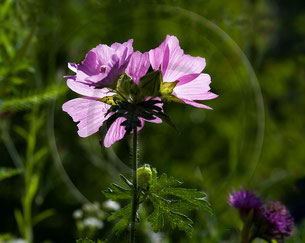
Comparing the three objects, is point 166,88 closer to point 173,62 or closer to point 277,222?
point 173,62

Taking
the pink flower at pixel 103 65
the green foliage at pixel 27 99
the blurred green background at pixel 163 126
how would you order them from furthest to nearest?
1. the blurred green background at pixel 163 126
2. the green foliage at pixel 27 99
3. the pink flower at pixel 103 65

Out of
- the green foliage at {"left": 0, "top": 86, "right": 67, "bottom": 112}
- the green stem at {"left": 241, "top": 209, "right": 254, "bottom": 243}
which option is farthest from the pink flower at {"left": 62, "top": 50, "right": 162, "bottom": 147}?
the green foliage at {"left": 0, "top": 86, "right": 67, "bottom": 112}

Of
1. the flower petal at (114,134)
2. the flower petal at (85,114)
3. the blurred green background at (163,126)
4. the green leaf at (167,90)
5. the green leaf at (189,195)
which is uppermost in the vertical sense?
the green leaf at (167,90)

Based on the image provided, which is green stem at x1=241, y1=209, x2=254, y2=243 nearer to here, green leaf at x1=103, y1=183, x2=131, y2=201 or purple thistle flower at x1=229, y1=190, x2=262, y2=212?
purple thistle flower at x1=229, y1=190, x2=262, y2=212

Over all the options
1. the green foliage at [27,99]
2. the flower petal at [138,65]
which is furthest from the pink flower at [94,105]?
the green foliage at [27,99]

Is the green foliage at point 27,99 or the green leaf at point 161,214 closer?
the green leaf at point 161,214

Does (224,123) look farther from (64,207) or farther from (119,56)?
(119,56)

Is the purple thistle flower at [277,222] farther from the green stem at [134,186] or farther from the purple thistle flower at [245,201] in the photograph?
the green stem at [134,186]
